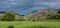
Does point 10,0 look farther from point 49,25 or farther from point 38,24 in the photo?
point 49,25

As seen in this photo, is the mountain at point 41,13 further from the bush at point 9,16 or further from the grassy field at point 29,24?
the bush at point 9,16

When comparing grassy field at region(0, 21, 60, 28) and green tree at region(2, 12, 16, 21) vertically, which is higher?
green tree at region(2, 12, 16, 21)

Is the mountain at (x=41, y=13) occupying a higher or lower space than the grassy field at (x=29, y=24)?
higher

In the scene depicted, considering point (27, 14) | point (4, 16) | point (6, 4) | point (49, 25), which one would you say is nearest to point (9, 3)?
point (6, 4)

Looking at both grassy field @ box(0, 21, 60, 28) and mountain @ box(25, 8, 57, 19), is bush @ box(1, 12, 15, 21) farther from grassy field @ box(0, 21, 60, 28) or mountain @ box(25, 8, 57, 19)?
mountain @ box(25, 8, 57, 19)

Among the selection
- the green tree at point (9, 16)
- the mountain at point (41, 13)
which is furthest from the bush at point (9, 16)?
the mountain at point (41, 13)

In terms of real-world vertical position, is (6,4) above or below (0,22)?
above

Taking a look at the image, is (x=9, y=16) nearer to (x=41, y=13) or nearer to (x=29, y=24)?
(x=29, y=24)

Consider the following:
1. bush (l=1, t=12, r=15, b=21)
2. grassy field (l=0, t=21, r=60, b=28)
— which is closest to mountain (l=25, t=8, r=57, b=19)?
grassy field (l=0, t=21, r=60, b=28)

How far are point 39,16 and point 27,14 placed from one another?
6.6 inches

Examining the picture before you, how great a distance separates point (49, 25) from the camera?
1.51 metres

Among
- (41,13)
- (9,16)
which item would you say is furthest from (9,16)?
(41,13)

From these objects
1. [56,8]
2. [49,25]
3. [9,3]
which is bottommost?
[49,25]

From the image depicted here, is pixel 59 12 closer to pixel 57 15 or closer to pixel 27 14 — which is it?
pixel 57 15
